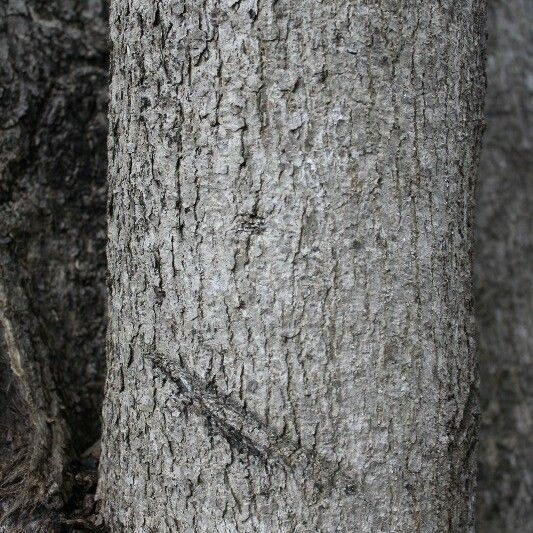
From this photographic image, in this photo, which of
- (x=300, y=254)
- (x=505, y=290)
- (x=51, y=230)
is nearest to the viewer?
(x=300, y=254)

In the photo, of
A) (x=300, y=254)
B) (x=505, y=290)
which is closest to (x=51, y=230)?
(x=300, y=254)

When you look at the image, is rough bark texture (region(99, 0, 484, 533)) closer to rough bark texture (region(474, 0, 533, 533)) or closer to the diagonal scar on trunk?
the diagonal scar on trunk

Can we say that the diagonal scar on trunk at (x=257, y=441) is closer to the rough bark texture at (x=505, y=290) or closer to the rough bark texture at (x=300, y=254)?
the rough bark texture at (x=300, y=254)

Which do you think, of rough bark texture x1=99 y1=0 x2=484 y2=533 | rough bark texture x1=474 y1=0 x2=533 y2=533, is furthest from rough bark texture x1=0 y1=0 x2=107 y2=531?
rough bark texture x1=474 y1=0 x2=533 y2=533

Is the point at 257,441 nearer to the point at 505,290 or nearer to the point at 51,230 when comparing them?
the point at 51,230

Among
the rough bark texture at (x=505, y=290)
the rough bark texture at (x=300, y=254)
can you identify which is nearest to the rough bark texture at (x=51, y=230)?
the rough bark texture at (x=300, y=254)

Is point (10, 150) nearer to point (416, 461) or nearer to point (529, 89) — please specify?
point (416, 461)
